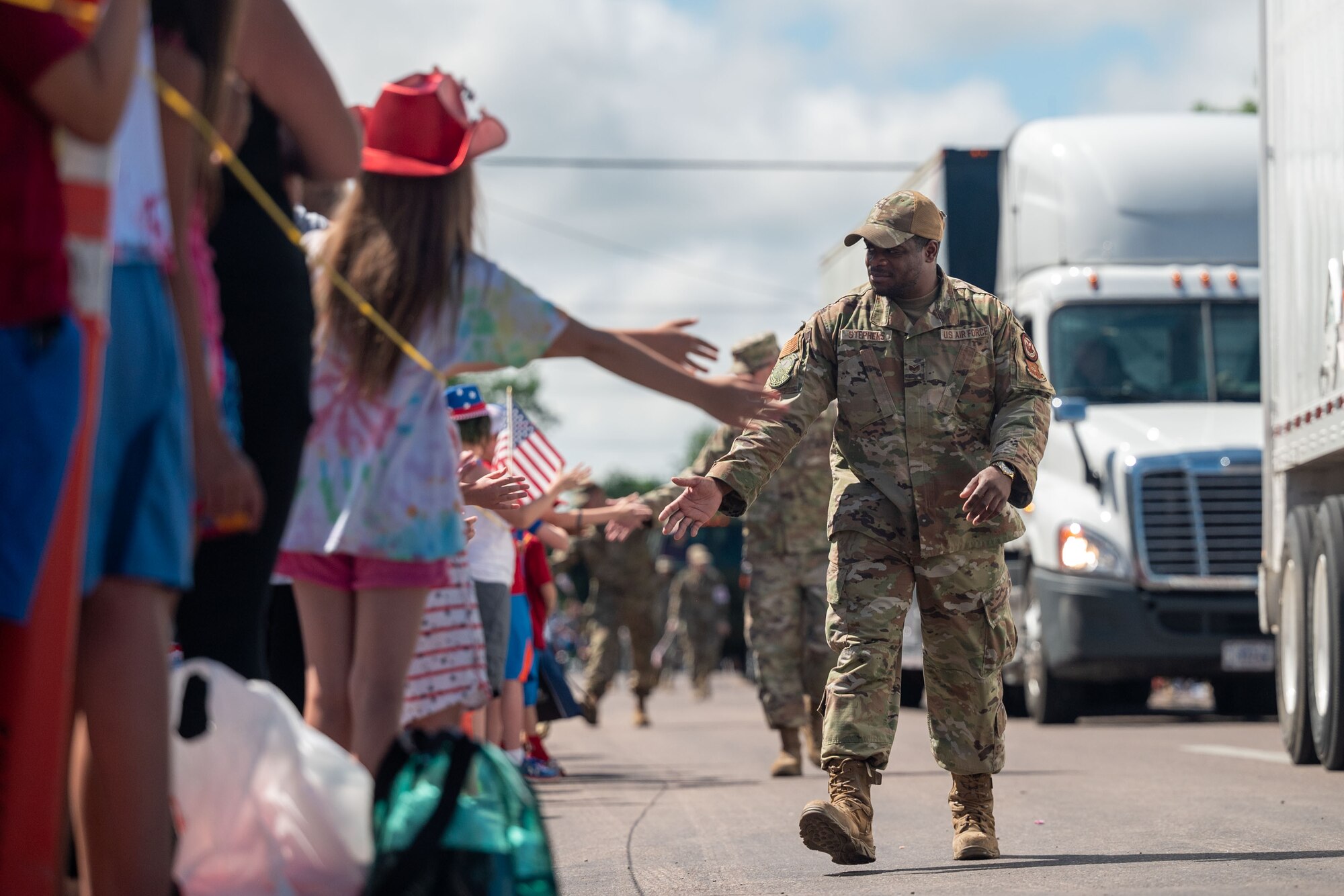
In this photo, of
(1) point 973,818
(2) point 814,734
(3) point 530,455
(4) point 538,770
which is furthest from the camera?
(4) point 538,770

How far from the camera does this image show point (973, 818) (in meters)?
6.73

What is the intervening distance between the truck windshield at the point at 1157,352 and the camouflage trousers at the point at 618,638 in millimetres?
5969

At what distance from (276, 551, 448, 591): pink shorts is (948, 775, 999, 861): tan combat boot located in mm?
2569

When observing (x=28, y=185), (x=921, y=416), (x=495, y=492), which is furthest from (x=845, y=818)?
(x=28, y=185)

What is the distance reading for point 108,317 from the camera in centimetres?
336

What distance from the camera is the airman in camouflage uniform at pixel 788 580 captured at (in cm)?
1134

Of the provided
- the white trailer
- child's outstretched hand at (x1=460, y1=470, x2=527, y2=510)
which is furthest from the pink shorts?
the white trailer

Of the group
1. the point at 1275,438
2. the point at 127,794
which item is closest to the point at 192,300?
the point at 127,794

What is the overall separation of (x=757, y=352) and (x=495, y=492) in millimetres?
5908

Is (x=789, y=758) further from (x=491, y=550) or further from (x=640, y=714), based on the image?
(x=640, y=714)

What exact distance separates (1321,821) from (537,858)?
472 cm

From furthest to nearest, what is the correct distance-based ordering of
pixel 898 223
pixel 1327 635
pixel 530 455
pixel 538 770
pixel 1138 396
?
pixel 1138 396
pixel 538 770
pixel 530 455
pixel 1327 635
pixel 898 223

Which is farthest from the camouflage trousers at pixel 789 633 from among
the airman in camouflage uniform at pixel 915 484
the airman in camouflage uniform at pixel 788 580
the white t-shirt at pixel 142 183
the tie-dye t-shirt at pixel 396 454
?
the white t-shirt at pixel 142 183

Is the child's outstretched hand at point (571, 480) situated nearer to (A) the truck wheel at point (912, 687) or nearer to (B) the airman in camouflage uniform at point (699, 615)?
(A) the truck wheel at point (912, 687)
